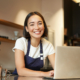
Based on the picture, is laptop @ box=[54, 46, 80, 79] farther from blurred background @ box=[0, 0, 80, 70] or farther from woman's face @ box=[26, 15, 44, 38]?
blurred background @ box=[0, 0, 80, 70]

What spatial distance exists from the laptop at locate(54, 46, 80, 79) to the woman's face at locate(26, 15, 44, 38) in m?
0.64

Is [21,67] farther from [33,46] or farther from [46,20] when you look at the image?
[46,20]

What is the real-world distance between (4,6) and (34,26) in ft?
5.22

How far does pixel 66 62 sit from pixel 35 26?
707 mm

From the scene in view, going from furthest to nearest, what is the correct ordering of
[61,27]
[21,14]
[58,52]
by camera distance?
1. [61,27]
2. [21,14]
3. [58,52]

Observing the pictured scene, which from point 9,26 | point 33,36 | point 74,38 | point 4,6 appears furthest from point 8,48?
point 74,38

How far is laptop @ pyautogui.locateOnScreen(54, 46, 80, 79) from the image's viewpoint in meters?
1.00

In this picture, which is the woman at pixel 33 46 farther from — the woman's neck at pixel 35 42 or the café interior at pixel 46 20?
the café interior at pixel 46 20

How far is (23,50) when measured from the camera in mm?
1529

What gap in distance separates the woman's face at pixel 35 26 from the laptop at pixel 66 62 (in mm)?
635

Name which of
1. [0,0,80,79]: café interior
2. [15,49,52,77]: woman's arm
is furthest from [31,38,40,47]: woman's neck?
[0,0,80,79]: café interior

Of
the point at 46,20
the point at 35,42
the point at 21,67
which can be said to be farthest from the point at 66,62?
the point at 46,20

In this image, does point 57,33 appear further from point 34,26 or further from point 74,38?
point 34,26

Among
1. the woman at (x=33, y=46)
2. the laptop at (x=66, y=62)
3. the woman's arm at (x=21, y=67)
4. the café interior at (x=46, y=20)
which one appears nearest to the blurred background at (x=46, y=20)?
the café interior at (x=46, y=20)
